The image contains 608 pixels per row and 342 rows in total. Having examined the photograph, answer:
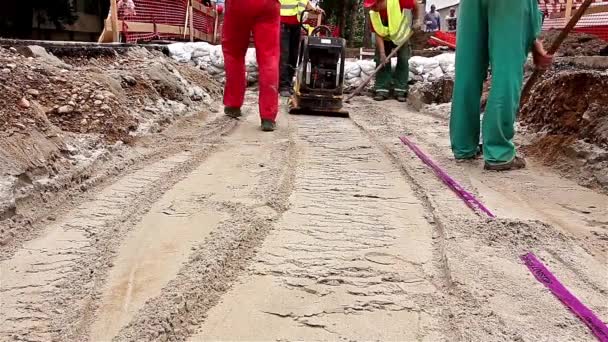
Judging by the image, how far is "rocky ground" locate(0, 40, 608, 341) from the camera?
174 centimetres

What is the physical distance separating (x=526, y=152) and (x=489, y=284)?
2.56 metres

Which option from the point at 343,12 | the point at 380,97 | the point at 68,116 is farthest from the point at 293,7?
the point at 343,12

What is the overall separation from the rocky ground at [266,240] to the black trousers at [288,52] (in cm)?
353

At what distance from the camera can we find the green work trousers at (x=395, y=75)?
7.98m

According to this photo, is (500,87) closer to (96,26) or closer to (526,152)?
(526,152)

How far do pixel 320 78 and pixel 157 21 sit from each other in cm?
591

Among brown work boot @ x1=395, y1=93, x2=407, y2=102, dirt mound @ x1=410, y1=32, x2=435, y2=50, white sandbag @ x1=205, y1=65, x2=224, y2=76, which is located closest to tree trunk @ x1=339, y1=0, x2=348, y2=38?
dirt mound @ x1=410, y1=32, x2=435, y2=50

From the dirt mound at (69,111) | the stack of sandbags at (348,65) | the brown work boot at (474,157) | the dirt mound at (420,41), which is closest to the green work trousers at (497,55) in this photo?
the brown work boot at (474,157)

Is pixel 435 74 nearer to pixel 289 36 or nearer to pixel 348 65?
pixel 348 65

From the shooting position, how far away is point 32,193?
2721mm

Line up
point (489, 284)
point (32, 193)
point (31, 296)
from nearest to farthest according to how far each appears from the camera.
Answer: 1. point (31, 296)
2. point (489, 284)
3. point (32, 193)

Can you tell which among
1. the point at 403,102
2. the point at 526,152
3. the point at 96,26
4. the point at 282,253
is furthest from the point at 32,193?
the point at 96,26

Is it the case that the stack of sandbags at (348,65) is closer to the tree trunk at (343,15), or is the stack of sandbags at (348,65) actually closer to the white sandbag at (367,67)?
the white sandbag at (367,67)

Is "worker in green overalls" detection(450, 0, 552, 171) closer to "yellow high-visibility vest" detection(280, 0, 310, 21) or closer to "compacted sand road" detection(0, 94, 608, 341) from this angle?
"compacted sand road" detection(0, 94, 608, 341)
